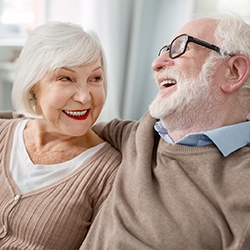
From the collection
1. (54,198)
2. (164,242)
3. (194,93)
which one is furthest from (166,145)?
(54,198)

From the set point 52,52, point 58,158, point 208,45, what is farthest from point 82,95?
point 208,45

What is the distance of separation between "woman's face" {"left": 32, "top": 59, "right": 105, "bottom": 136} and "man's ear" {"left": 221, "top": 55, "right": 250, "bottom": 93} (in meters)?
0.56

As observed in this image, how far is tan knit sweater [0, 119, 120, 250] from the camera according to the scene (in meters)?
1.29

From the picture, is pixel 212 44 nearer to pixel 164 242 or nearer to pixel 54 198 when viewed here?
pixel 164 242

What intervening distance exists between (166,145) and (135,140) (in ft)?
0.52

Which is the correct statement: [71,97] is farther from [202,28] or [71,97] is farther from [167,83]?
[202,28]

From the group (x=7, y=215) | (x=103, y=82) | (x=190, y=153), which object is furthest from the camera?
(x=103, y=82)

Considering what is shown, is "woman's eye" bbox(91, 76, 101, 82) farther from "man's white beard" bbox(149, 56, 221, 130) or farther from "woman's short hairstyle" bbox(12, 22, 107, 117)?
"man's white beard" bbox(149, 56, 221, 130)

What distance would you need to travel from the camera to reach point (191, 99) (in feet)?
4.10

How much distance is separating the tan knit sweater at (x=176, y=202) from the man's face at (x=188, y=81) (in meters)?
0.15

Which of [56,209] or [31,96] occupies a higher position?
[31,96]

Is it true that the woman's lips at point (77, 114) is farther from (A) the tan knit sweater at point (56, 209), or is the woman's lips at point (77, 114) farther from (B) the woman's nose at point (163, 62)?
(B) the woman's nose at point (163, 62)

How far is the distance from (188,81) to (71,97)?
51 cm

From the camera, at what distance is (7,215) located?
1332 millimetres
